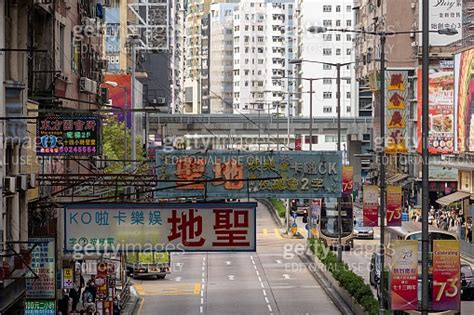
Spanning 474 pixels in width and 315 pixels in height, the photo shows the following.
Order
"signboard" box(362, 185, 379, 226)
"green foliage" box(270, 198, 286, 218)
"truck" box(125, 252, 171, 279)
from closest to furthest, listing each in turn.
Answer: "signboard" box(362, 185, 379, 226), "truck" box(125, 252, 171, 279), "green foliage" box(270, 198, 286, 218)

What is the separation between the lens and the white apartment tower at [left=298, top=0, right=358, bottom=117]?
140 metres

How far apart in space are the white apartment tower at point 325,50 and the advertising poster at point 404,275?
370 ft

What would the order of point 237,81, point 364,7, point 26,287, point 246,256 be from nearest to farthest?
point 26,287, point 246,256, point 364,7, point 237,81

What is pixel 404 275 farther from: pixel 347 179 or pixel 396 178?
pixel 396 178

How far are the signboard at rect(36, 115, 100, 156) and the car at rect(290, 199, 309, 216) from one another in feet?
169

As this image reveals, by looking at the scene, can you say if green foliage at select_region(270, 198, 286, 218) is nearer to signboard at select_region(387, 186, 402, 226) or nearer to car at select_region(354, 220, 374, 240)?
car at select_region(354, 220, 374, 240)

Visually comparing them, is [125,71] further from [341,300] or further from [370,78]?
[341,300]

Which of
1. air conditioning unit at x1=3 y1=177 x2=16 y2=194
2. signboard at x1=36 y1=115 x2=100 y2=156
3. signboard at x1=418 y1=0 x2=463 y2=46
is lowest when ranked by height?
air conditioning unit at x1=3 y1=177 x2=16 y2=194

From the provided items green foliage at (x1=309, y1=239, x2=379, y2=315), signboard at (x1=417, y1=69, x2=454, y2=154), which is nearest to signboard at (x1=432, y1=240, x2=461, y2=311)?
green foliage at (x1=309, y1=239, x2=379, y2=315)

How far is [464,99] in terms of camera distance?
59031 millimetres

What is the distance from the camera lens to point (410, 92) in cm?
8412

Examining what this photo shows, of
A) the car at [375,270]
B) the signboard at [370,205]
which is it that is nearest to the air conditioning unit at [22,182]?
the car at [375,270]

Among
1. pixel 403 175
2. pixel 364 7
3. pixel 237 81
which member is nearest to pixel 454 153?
pixel 403 175

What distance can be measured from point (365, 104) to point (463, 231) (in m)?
76.3
